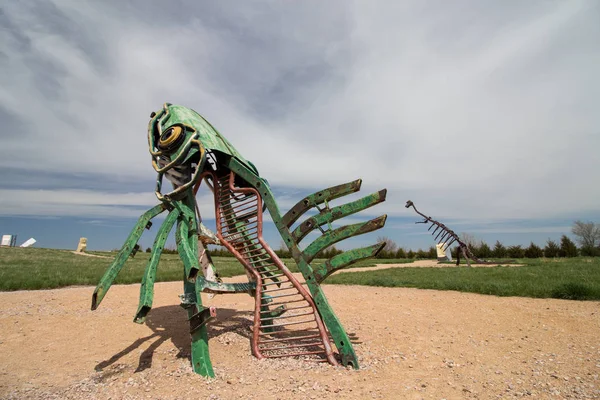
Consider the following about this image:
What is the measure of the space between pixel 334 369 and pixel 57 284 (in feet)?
32.0

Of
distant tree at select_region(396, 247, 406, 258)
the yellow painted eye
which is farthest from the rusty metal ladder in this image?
distant tree at select_region(396, 247, 406, 258)

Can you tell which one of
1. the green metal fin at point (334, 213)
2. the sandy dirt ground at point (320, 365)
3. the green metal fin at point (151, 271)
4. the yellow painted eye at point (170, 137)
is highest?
the yellow painted eye at point (170, 137)

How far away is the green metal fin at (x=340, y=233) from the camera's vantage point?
3.46 metres

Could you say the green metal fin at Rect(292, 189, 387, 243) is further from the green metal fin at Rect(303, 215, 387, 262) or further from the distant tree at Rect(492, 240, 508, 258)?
the distant tree at Rect(492, 240, 508, 258)

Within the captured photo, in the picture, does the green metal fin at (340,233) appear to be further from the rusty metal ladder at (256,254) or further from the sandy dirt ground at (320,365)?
the sandy dirt ground at (320,365)

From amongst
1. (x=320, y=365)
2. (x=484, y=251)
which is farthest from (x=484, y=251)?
(x=320, y=365)

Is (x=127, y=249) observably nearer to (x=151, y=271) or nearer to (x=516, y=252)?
(x=151, y=271)

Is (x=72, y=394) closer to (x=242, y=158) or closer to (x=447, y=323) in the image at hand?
(x=242, y=158)

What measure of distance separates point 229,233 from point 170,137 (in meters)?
1.57

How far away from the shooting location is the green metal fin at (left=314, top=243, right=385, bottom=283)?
11.6 feet

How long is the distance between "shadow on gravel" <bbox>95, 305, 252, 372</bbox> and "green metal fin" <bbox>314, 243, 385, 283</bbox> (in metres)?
2.06

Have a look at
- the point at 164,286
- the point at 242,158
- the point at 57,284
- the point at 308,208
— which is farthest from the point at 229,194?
the point at 57,284

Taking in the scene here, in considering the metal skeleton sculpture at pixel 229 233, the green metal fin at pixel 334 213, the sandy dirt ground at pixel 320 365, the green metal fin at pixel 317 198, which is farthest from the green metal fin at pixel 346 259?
the sandy dirt ground at pixel 320 365

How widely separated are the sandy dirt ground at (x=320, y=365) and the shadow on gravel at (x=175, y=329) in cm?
2
